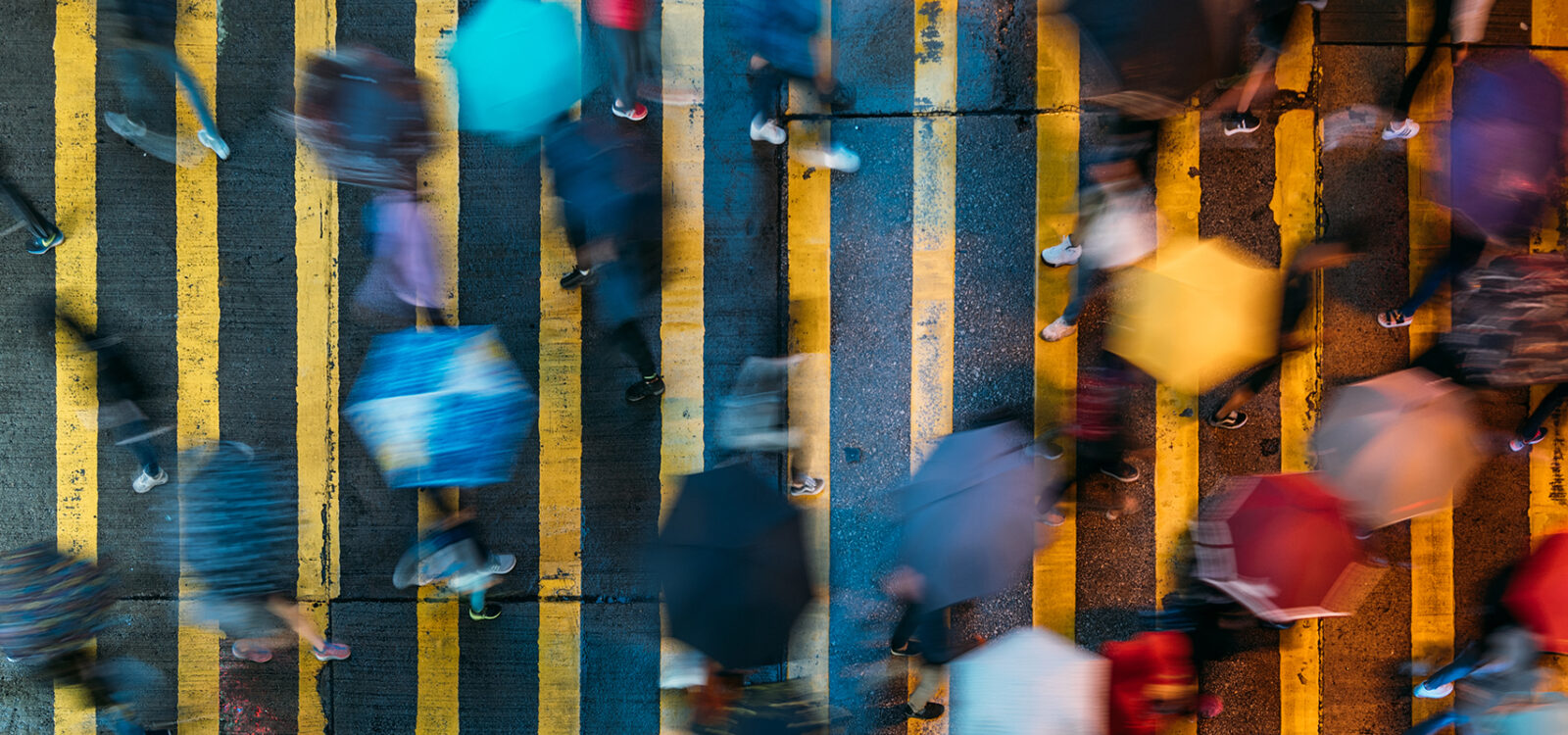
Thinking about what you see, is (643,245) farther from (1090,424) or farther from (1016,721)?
(1016,721)

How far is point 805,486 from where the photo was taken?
17.6 feet

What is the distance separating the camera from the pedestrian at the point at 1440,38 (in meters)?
5.13

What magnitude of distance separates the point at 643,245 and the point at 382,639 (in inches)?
129

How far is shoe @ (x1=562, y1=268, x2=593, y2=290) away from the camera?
210 inches

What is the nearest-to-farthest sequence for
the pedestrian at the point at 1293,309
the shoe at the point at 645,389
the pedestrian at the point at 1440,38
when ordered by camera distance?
the pedestrian at the point at 1293,309 < the pedestrian at the point at 1440,38 < the shoe at the point at 645,389

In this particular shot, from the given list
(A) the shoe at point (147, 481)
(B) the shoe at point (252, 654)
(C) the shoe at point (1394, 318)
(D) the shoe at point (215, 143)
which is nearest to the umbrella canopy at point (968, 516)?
(C) the shoe at point (1394, 318)

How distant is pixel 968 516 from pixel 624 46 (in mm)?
3525

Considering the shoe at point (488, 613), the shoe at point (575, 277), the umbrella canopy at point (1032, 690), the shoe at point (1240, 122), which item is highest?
the shoe at point (1240, 122)

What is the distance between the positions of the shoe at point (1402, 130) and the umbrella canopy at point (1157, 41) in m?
1.74

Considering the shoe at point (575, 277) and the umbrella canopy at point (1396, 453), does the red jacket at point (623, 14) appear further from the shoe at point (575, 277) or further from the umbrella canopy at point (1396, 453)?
the umbrella canopy at point (1396, 453)

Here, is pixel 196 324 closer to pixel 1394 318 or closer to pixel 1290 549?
pixel 1290 549

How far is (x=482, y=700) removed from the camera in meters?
5.47

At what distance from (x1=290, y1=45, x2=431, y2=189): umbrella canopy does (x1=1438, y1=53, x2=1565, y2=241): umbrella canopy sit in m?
6.16

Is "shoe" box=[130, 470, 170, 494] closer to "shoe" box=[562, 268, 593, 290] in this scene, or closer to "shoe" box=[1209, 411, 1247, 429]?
"shoe" box=[562, 268, 593, 290]
